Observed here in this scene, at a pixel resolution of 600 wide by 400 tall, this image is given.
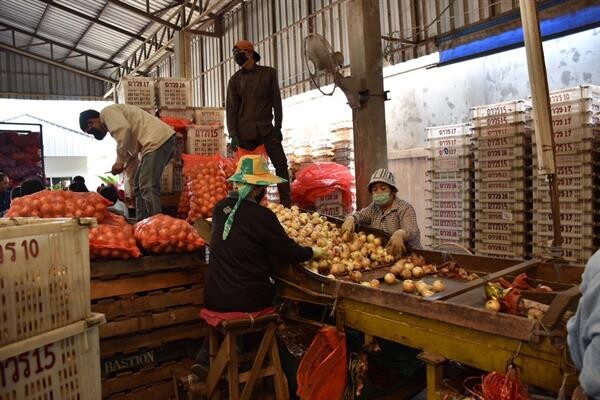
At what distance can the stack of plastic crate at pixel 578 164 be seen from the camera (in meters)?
6.00

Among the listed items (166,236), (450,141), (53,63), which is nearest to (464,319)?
(166,236)

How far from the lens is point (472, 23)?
317 inches

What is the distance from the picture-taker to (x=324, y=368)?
3.33 meters

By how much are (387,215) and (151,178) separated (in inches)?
108

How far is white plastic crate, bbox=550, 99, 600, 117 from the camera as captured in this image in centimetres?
597

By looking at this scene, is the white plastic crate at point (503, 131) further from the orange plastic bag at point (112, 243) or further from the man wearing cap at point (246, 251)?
the orange plastic bag at point (112, 243)

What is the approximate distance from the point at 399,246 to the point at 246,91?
10.5 feet

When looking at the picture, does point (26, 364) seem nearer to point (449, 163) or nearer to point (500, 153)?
point (500, 153)

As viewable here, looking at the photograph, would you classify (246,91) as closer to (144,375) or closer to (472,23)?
(144,375)

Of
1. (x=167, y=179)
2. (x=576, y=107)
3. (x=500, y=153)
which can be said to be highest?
(x=576, y=107)

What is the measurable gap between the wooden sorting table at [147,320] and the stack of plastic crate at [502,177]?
4.65 meters

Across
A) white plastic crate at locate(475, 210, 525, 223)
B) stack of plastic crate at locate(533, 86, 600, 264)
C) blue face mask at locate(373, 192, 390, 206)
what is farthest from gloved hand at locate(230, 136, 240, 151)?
stack of plastic crate at locate(533, 86, 600, 264)

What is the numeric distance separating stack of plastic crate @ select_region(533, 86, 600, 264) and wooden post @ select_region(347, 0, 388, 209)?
2247 mm

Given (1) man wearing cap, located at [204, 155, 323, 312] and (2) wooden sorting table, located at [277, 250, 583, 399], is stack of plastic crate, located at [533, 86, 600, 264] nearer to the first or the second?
(2) wooden sorting table, located at [277, 250, 583, 399]
